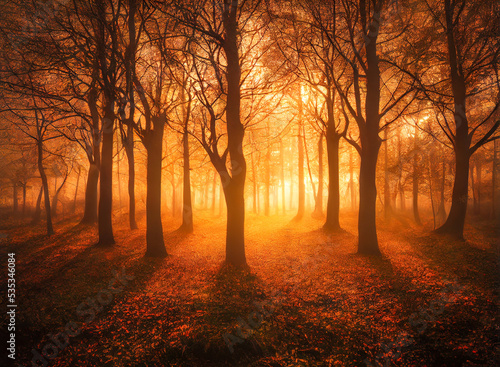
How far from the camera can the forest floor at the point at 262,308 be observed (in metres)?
4.13

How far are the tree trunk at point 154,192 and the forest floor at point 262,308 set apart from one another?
0.60m

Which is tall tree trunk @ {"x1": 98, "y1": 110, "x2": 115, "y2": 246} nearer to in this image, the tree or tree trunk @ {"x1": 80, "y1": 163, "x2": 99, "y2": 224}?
tree trunk @ {"x1": 80, "y1": 163, "x2": 99, "y2": 224}

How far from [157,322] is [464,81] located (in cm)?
1550

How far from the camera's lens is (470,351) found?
3809 millimetres

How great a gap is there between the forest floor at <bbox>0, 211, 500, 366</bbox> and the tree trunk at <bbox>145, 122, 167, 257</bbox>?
596 millimetres

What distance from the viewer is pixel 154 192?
9.41m

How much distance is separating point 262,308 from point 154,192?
20.0ft

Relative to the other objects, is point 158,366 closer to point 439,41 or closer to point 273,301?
point 273,301

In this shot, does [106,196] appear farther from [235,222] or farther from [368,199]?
[368,199]

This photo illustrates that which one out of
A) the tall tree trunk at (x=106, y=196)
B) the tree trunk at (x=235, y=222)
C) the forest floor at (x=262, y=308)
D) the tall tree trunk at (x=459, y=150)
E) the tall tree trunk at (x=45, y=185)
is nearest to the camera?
the forest floor at (x=262, y=308)

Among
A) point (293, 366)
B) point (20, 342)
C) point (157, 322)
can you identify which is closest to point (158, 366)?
point (157, 322)

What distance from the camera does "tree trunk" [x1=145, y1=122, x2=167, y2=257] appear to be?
370 inches

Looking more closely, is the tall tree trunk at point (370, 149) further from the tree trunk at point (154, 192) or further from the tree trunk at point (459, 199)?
the tree trunk at point (154, 192)

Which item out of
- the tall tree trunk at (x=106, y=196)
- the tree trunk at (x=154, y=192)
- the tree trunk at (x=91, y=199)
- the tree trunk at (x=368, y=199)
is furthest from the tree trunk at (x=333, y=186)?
the tree trunk at (x=91, y=199)
